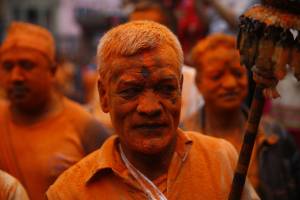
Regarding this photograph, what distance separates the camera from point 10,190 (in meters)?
4.31

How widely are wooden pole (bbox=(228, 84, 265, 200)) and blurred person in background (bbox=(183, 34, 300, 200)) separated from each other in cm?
239

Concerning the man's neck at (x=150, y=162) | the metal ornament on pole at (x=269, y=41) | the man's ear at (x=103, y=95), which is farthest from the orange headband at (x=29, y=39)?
the metal ornament on pole at (x=269, y=41)

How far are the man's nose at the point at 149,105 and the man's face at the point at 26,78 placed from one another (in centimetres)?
241

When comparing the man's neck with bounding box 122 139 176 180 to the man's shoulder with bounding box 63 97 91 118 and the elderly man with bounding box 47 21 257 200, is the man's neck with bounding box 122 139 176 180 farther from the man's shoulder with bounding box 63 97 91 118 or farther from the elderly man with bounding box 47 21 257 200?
the man's shoulder with bounding box 63 97 91 118

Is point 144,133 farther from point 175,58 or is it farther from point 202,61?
point 202,61

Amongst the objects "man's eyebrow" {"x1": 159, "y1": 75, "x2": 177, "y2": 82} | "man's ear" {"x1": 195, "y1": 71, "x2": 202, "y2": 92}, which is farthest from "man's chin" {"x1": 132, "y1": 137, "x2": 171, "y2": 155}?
"man's ear" {"x1": 195, "y1": 71, "x2": 202, "y2": 92}

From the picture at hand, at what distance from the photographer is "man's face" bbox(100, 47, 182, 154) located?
3697 millimetres

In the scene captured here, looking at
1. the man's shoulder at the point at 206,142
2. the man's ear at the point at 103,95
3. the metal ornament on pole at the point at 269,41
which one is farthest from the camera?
the man's shoulder at the point at 206,142

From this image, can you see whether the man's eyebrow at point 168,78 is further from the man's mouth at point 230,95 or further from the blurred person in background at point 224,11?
the blurred person in background at point 224,11

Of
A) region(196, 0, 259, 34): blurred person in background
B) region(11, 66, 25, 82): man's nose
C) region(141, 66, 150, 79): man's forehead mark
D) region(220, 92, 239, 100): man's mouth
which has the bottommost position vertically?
region(196, 0, 259, 34): blurred person in background

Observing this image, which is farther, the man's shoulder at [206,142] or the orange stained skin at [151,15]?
the orange stained skin at [151,15]

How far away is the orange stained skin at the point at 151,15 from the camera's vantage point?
300 inches

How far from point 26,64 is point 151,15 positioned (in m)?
1.95

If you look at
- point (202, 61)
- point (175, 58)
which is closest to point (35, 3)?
point (202, 61)
